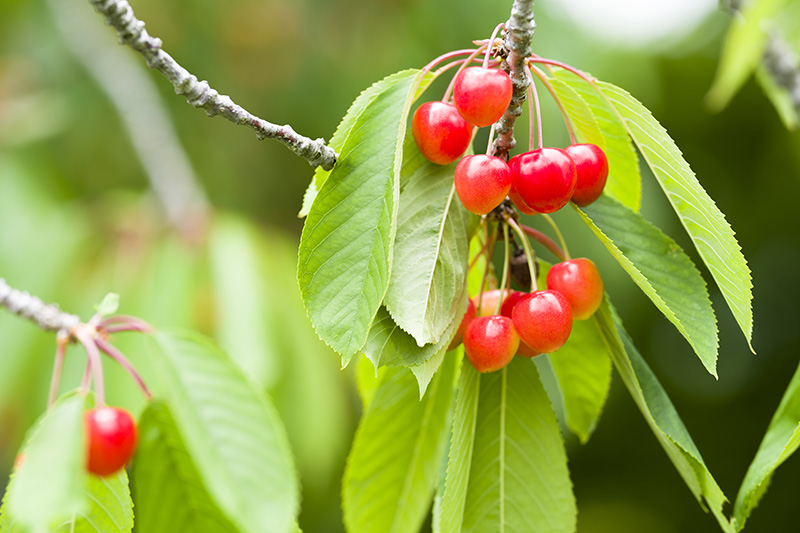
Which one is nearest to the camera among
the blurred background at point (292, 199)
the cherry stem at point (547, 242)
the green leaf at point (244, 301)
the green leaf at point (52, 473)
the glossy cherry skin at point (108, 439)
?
the green leaf at point (52, 473)

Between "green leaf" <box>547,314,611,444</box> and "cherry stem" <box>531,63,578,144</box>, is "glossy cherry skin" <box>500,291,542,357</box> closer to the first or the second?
Answer: "green leaf" <box>547,314,611,444</box>

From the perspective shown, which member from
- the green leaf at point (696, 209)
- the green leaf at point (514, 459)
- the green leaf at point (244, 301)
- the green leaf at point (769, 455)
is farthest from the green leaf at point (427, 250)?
the green leaf at point (244, 301)

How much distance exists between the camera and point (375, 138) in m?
0.87

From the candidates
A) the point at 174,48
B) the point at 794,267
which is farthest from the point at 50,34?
the point at 794,267

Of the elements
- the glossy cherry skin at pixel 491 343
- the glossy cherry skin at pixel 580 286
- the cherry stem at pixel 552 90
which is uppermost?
the cherry stem at pixel 552 90

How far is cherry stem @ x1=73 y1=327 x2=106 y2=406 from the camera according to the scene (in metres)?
0.81

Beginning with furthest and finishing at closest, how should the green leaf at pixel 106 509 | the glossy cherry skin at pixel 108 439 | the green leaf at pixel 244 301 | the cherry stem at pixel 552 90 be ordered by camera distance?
the green leaf at pixel 244 301, the cherry stem at pixel 552 90, the green leaf at pixel 106 509, the glossy cherry skin at pixel 108 439

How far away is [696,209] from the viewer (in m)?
0.89

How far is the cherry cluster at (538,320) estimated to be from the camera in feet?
2.83

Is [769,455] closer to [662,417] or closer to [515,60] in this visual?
[662,417]

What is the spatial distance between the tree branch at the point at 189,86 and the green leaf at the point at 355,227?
0.12ft

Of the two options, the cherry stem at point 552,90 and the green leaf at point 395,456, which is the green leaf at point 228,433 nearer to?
the green leaf at point 395,456

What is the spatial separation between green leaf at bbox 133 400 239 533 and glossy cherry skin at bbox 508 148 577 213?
503 mm

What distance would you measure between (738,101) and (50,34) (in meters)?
3.82
